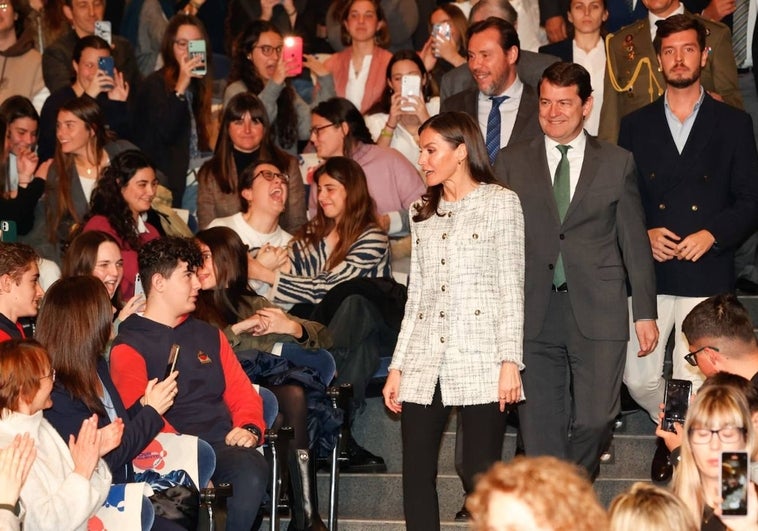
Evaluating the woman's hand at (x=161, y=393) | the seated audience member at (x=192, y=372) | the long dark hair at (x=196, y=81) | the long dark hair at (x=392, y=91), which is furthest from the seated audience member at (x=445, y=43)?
the woman's hand at (x=161, y=393)

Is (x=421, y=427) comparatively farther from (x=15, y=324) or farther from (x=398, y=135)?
(x=398, y=135)

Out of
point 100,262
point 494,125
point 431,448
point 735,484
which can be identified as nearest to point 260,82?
point 494,125

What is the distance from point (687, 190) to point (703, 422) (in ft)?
8.61

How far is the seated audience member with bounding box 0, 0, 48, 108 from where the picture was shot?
9.52m

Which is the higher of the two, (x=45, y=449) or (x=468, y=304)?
(x=468, y=304)

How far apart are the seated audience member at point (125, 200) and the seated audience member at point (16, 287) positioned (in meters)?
1.36

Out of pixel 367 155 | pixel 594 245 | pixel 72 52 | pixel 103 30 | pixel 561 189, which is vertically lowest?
pixel 594 245

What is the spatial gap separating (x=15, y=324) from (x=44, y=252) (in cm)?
222

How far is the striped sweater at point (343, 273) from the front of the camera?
7.14 meters

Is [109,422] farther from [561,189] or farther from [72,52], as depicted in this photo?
[72,52]

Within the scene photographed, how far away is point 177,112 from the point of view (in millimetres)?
8672

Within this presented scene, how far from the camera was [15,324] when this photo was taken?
5719 mm

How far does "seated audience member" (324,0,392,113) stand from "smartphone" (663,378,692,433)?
4636 mm

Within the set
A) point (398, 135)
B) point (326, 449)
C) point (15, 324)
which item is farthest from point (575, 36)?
point (15, 324)
